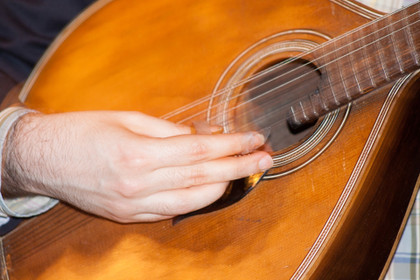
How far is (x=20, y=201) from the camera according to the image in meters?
1.15

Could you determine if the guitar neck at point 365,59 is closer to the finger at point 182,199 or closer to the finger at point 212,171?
the finger at point 212,171

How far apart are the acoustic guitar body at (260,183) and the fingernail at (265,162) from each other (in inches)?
1.5

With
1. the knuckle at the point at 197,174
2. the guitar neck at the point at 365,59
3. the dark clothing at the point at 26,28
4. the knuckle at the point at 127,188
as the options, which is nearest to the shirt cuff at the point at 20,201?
the dark clothing at the point at 26,28

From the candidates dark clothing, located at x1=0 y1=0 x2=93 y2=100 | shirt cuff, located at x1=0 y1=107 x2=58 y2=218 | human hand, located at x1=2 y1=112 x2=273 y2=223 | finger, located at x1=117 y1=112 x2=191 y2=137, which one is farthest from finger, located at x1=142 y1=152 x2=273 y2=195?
dark clothing, located at x1=0 y1=0 x2=93 y2=100

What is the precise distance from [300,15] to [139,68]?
41 cm

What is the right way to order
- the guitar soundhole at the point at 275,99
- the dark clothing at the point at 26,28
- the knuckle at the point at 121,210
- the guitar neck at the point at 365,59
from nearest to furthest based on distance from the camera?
1. the guitar neck at the point at 365,59
2. the knuckle at the point at 121,210
3. the guitar soundhole at the point at 275,99
4. the dark clothing at the point at 26,28

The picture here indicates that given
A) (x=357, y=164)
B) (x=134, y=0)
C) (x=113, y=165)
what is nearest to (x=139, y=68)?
(x=134, y=0)

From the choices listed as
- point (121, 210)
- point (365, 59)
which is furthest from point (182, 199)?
point (365, 59)

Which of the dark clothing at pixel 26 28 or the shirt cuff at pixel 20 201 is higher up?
→ the dark clothing at pixel 26 28

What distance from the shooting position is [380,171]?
88cm

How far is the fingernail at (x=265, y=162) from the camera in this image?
911 millimetres

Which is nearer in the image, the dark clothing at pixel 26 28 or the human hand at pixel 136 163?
the human hand at pixel 136 163

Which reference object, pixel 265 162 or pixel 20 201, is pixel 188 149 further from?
pixel 20 201

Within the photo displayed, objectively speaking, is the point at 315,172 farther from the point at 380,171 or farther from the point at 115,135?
the point at 115,135
